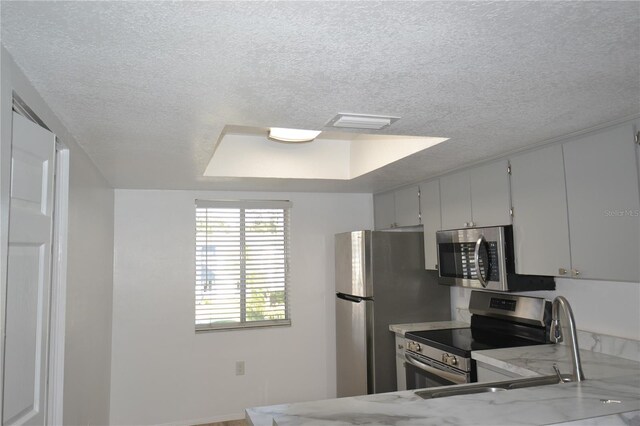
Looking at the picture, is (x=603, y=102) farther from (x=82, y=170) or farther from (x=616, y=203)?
(x=82, y=170)

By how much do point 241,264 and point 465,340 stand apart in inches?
88.0

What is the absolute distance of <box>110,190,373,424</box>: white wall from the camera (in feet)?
13.2

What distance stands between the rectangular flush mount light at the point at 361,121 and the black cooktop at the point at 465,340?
1.55 metres

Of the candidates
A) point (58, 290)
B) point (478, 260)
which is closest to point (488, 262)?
point (478, 260)

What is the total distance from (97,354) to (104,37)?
8.54ft

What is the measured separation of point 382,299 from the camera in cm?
378

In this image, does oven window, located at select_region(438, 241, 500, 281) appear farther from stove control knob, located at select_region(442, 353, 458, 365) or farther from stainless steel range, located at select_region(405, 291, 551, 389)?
stove control knob, located at select_region(442, 353, 458, 365)

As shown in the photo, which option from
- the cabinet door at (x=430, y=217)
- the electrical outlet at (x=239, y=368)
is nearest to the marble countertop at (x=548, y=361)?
the cabinet door at (x=430, y=217)

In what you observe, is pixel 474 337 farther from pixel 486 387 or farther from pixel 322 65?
pixel 322 65

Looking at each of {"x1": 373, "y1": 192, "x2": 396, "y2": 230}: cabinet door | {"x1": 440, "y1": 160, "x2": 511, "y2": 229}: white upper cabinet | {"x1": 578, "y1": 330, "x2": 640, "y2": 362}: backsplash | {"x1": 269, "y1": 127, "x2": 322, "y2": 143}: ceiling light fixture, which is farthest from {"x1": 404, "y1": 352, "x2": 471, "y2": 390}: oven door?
{"x1": 269, "y1": 127, "x2": 322, "y2": 143}: ceiling light fixture

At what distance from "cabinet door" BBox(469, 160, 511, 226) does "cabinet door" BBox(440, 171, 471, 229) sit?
2.6 inches

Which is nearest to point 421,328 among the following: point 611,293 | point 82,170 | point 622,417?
point 611,293

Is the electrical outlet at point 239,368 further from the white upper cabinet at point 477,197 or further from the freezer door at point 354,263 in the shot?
the white upper cabinet at point 477,197

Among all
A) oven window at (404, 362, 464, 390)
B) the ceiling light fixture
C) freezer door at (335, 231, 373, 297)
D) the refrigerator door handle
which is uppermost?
the ceiling light fixture
